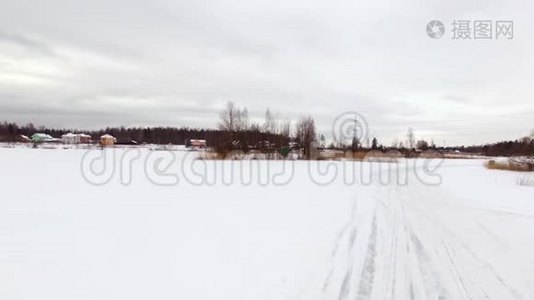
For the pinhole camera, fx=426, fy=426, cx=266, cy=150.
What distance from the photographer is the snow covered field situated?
550cm

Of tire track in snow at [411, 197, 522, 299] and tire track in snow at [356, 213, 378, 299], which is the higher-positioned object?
tire track in snow at [356, 213, 378, 299]

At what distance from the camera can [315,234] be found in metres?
9.09

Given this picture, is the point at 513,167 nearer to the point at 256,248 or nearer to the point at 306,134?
the point at 306,134

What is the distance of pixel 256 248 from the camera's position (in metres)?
7.76

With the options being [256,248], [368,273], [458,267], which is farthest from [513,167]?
[368,273]

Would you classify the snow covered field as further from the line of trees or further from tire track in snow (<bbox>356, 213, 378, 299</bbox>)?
the line of trees

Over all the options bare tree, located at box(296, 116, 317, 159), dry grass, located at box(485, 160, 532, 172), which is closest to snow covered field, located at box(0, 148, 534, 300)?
dry grass, located at box(485, 160, 532, 172)

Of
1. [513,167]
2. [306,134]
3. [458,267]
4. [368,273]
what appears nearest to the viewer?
[368,273]

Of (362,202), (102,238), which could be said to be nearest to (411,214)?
(362,202)

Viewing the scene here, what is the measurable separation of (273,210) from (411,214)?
3.91 metres

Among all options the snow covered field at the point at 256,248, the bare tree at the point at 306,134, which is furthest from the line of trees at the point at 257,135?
the snow covered field at the point at 256,248

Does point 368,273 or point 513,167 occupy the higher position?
point 368,273

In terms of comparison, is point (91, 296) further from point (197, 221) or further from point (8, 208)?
point (8, 208)

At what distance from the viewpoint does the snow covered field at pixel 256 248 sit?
5496 mm
